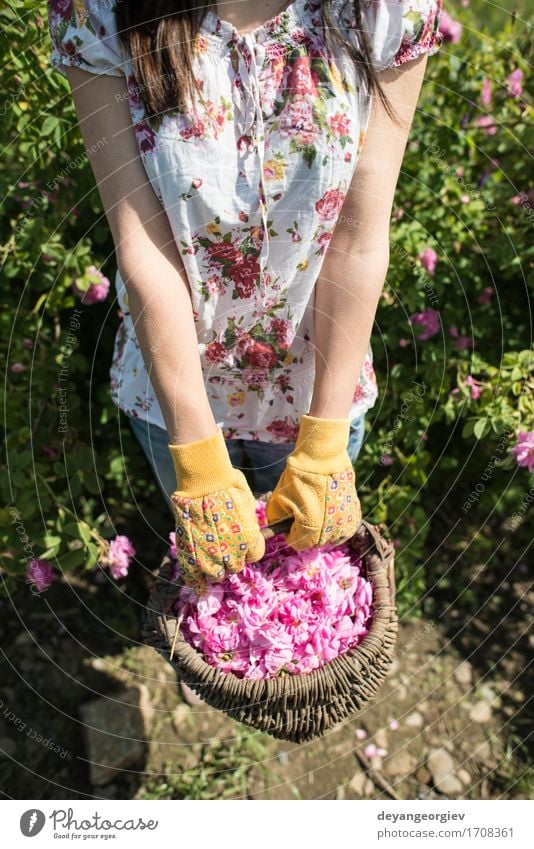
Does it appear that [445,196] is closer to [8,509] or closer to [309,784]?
[8,509]

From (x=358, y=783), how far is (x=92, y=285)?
146 centimetres

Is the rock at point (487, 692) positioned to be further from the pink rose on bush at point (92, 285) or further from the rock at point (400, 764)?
the pink rose on bush at point (92, 285)

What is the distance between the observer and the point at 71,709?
175 cm

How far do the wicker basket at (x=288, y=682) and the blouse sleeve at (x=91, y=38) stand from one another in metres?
0.76

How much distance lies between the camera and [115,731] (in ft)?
5.65

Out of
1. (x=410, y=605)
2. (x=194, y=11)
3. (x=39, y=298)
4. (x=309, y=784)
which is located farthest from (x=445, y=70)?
(x=309, y=784)

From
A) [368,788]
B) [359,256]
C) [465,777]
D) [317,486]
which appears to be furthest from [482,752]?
[359,256]

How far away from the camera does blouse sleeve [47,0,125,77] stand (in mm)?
846

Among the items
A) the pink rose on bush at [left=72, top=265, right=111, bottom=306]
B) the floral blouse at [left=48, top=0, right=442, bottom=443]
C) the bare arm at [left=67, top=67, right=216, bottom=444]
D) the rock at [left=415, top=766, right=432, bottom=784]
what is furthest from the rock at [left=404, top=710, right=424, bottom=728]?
the pink rose on bush at [left=72, top=265, right=111, bottom=306]

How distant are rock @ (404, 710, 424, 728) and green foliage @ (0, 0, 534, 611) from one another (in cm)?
32

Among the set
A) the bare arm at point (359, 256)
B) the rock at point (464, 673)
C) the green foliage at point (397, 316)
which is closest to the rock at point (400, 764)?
the rock at point (464, 673)

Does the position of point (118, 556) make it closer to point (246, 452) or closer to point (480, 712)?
point (246, 452)

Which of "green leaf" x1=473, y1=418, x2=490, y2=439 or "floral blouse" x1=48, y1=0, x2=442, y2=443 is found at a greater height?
"floral blouse" x1=48, y1=0, x2=442, y2=443

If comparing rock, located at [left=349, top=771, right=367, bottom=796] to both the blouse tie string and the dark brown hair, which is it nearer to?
the blouse tie string
